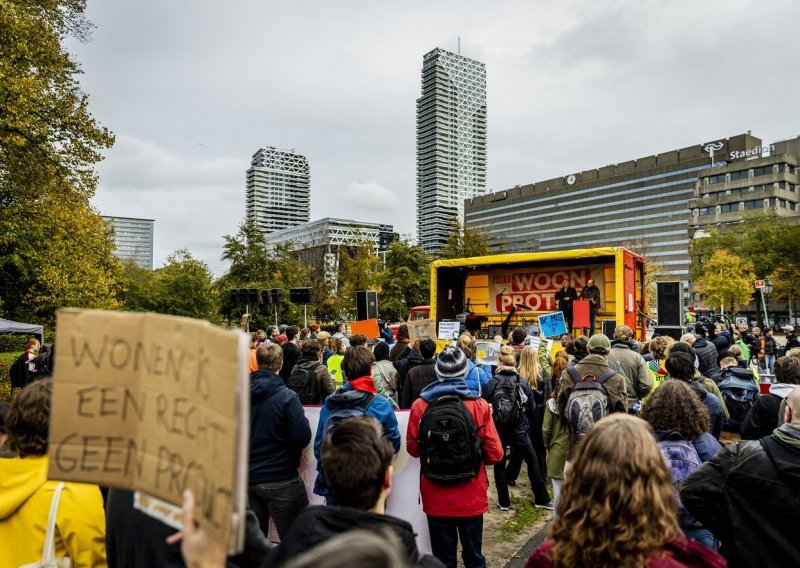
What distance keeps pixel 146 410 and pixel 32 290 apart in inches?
1112

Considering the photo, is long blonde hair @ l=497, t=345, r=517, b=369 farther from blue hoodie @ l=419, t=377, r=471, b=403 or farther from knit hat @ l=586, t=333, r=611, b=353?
blue hoodie @ l=419, t=377, r=471, b=403

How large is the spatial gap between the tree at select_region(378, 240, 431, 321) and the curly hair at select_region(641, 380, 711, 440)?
1334 inches

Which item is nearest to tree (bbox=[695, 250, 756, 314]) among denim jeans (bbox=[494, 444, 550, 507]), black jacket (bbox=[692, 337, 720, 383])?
black jacket (bbox=[692, 337, 720, 383])

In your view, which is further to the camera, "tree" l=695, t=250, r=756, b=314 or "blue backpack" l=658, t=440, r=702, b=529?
"tree" l=695, t=250, r=756, b=314

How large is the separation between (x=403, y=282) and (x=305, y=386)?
31.8 metres

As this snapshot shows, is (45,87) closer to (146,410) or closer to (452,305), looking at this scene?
(452,305)

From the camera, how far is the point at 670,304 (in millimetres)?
12445

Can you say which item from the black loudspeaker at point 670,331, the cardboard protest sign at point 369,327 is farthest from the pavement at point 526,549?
the black loudspeaker at point 670,331

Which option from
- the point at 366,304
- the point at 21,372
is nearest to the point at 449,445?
the point at 21,372

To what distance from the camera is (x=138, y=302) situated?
144 feet

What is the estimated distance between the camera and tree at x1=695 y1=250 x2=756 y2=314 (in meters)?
45.2

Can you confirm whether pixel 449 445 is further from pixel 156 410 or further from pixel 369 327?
pixel 369 327

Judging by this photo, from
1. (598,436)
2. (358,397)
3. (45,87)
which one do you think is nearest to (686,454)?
(598,436)

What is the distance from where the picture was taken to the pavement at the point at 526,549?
4777 mm
